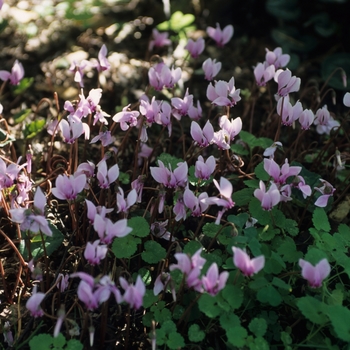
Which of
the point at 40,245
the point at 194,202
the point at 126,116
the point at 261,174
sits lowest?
the point at 40,245

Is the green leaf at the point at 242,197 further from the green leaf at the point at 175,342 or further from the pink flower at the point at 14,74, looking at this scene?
the pink flower at the point at 14,74

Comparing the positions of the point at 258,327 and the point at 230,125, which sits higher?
the point at 230,125

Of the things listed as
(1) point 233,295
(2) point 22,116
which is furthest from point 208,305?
(2) point 22,116

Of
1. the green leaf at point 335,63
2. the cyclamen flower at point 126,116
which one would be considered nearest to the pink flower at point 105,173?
the cyclamen flower at point 126,116

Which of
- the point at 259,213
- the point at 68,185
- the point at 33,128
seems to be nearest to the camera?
the point at 68,185

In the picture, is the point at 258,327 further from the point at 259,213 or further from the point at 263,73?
the point at 263,73

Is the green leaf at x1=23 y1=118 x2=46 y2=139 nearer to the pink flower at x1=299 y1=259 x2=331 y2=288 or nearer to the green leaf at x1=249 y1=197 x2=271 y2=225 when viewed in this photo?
the green leaf at x1=249 y1=197 x2=271 y2=225

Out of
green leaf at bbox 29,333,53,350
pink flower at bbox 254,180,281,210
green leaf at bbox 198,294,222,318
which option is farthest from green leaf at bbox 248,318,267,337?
green leaf at bbox 29,333,53,350

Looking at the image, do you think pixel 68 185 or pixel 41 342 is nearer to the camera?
pixel 41 342

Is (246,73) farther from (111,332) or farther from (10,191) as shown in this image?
(111,332)
